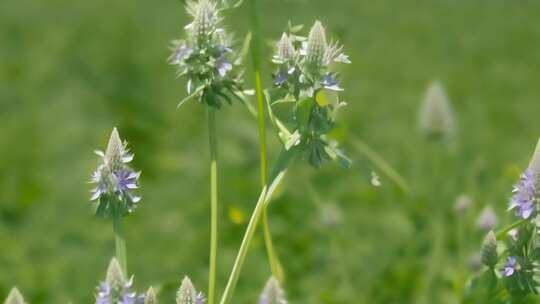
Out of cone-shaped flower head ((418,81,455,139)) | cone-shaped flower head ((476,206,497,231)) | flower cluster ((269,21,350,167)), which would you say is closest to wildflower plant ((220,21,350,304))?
flower cluster ((269,21,350,167))

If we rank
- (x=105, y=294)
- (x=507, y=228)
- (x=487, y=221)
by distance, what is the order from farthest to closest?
(x=487, y=221), (x=507, y=228), (x=105, y=294)

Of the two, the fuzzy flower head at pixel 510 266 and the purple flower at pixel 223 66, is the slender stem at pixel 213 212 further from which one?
the fuzzy flower head at pixel 510 266

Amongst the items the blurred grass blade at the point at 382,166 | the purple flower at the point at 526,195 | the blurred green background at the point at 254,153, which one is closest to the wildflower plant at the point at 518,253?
the purple flower at the point at 526,195

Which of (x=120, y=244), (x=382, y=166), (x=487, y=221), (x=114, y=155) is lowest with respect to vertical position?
(x=120, y=244)

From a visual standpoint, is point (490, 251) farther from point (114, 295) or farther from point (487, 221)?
point (487, 221)

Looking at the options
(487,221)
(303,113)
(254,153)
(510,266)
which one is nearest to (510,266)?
(510,266)

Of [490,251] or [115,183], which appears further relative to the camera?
[490,251]

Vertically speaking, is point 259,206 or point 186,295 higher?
point 259,206
